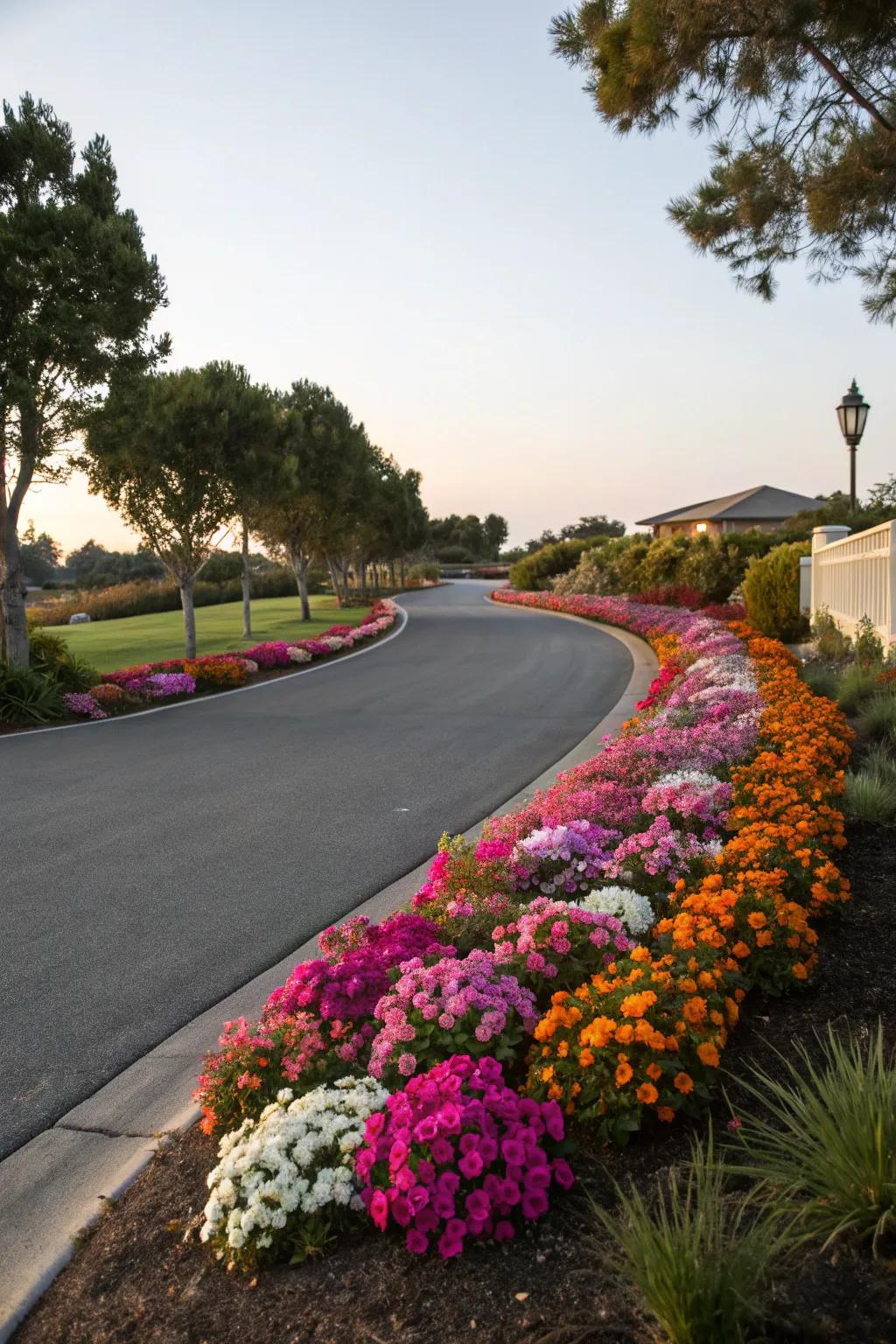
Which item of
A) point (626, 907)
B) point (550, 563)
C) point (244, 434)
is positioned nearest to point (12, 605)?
point (244, 434)

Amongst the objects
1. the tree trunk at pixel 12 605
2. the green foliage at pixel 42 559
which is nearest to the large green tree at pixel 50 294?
the tree trunk at pixel 12 605

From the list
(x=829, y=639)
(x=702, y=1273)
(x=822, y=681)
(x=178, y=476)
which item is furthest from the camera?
(x=178, y=476)

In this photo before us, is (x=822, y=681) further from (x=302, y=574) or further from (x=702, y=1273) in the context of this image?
(x=302, y=574)

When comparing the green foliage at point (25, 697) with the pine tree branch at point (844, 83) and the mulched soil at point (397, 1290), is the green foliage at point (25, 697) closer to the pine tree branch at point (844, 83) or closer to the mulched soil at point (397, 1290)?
the mulched soil at point (397, 1290)

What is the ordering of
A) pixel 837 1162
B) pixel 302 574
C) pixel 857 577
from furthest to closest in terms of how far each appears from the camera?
pixel 302 574, pixel 857 577, pixel 837 1162

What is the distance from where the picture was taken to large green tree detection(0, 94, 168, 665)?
13234 mm

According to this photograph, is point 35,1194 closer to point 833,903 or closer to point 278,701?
point 833,903

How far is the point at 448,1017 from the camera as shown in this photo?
3.01 meters

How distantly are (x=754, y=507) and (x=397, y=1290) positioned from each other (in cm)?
5371

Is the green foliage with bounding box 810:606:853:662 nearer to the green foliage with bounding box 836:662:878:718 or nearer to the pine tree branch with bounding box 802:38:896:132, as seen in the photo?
the green foliage with bounding box 836:662:878:718

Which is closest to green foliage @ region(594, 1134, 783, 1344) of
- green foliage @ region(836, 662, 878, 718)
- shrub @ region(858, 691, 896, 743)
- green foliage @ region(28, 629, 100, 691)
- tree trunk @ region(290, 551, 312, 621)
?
shrub @ region(858, 691, 896, 743)

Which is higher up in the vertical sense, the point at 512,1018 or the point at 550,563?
the point at 550,563

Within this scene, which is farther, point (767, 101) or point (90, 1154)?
point (767, 101)

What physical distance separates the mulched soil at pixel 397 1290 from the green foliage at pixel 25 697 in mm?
10947
